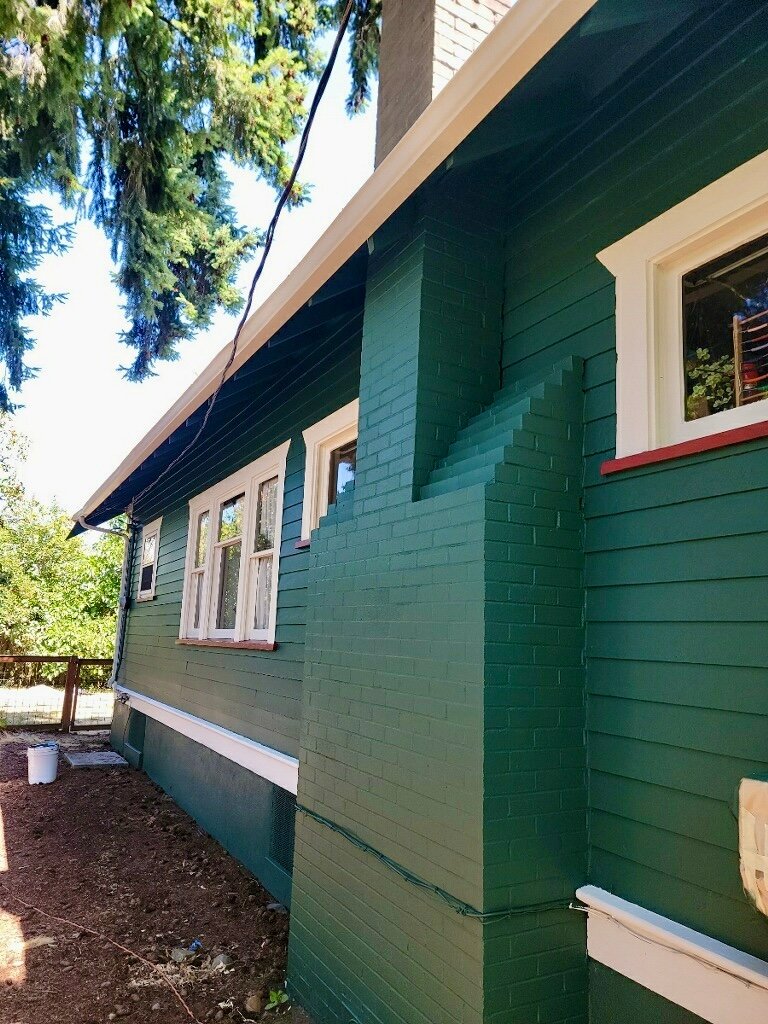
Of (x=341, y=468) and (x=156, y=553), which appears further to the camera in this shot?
(x=156, y=553)

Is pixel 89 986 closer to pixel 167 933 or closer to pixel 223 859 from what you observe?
pixel 167 933

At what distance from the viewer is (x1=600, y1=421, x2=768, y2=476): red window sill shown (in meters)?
2.19

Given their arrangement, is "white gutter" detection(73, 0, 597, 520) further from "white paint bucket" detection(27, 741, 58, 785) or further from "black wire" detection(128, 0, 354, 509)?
"white paint bucket" detection(27, 741, 58, 785)

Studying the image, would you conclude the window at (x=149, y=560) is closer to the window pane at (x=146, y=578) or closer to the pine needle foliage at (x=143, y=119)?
the window pane at (x=146, y=578)

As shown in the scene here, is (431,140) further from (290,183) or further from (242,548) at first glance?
(242,548)

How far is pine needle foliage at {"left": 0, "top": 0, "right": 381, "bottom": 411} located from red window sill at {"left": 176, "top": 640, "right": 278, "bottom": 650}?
16.4 feet

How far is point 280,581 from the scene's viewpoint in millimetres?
5387

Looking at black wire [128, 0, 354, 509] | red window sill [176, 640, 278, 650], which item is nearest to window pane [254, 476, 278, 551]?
red window sill [176, 640, 278, 650]

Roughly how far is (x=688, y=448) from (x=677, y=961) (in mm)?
1634

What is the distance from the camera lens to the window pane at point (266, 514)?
19.7 feet

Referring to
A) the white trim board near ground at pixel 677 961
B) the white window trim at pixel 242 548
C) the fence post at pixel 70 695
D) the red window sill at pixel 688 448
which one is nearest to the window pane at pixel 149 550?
the white window trim at pixel 242 548

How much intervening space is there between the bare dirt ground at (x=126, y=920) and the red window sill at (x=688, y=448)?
2975 millimetres

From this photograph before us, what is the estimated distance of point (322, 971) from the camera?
3312 mm

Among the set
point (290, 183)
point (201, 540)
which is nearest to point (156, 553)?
point (201, 540)
